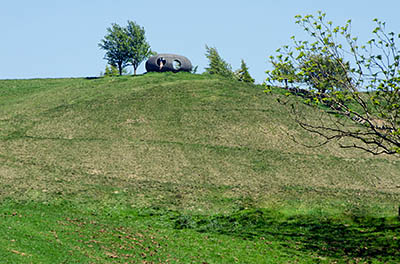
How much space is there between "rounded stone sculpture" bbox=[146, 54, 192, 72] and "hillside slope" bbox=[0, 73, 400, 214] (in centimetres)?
1222

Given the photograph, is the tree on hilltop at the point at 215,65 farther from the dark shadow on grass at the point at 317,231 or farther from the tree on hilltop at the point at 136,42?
the dark shadow on grass at the point at 317,231

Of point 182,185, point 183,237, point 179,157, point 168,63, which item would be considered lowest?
point 183,237

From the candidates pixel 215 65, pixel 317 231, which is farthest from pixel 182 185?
pixel 215 65

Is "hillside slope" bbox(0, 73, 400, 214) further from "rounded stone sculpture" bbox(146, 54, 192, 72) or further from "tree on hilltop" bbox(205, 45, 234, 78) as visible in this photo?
"tree on hilltop" bbox(205, 45, 234, 78)

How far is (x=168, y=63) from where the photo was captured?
266 feet

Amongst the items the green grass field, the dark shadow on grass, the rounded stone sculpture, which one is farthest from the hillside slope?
the rounded stone sculpture

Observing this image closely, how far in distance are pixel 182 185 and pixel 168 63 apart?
42.1 meters

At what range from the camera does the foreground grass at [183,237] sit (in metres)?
26.3

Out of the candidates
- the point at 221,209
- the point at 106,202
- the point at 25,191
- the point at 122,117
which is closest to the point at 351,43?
the point at 221,209

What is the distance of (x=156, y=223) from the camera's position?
34156mm

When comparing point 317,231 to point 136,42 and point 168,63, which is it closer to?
point 168,63

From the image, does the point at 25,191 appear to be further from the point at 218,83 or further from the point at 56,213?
the point at 218,83

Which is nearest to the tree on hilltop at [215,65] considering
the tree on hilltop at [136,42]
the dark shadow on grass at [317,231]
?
the tree on hilltop at [136,42]

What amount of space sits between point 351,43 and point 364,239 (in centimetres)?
1227
